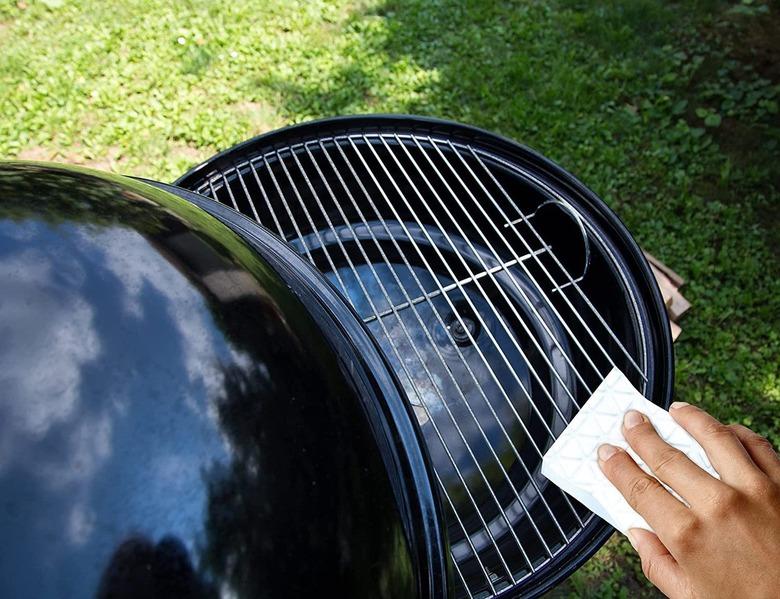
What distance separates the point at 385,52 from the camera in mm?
3678

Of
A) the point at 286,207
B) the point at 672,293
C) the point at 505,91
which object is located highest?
the point at 286,207

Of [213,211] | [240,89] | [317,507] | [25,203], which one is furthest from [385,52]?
[317,507]

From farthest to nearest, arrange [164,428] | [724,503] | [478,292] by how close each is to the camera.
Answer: [478,292]
[724,503]
[164,428]

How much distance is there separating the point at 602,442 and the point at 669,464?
19 cm

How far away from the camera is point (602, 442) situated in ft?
4.01

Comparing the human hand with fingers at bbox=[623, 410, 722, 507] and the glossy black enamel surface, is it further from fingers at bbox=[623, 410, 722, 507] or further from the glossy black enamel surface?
the glossy black enamel surface

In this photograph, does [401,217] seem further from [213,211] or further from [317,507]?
[317,507]

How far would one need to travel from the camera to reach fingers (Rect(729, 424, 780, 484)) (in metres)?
1.02

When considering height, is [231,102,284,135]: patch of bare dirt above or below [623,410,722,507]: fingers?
below

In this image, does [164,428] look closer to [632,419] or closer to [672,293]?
[632,419]

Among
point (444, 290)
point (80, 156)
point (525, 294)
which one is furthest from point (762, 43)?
point (80, 156)

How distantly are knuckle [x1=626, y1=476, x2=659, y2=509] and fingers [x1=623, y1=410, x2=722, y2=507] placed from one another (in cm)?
2

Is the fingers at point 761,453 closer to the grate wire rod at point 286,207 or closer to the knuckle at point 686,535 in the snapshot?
the knuckle at point 686,535

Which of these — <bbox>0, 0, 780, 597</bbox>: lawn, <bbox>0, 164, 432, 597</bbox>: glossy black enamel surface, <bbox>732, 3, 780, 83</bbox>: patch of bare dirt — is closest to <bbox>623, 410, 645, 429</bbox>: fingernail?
<bbox>0, 164, 432, 597</bbox>: glossy black enamel surface
